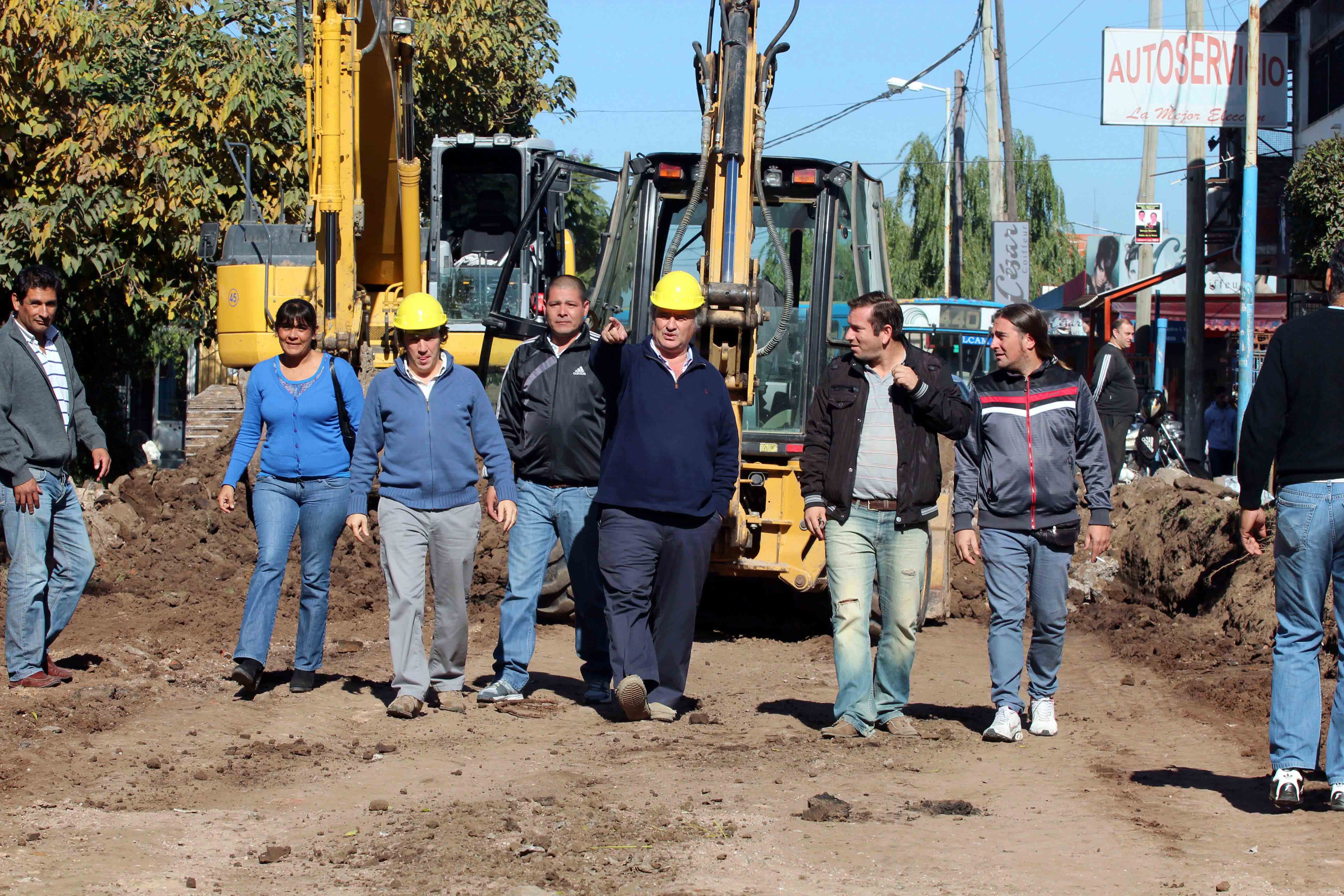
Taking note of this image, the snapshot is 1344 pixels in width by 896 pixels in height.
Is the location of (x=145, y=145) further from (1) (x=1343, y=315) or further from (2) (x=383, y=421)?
(1) (x=1343, y=315)

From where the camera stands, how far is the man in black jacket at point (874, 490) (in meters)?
6.80

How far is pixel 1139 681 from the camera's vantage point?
28.9 feet

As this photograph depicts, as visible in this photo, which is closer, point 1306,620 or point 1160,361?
point 1306,620

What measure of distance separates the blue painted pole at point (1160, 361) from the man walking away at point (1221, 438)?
81 centimetres

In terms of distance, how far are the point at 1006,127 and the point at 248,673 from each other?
23467mm

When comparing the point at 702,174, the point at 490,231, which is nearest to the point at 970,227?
the point at 490,231

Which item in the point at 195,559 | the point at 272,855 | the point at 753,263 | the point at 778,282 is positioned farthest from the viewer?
the point at 195,559

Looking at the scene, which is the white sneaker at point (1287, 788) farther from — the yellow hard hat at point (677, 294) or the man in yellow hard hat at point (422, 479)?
the man in yellow hard hat at point (422, 479)

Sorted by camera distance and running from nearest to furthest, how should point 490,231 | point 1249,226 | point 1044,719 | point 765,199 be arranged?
point 1044,719, point 765,199, point 490,231, point 1249,226

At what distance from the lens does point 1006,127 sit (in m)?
28.0

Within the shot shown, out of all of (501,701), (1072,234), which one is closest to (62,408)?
(501,701)

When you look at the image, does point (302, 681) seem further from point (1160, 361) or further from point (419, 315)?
point (1160, 361)

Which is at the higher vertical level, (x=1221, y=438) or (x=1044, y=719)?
(x=1221, y=438)

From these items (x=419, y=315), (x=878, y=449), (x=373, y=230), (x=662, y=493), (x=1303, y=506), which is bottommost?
(x=662, y=493)
